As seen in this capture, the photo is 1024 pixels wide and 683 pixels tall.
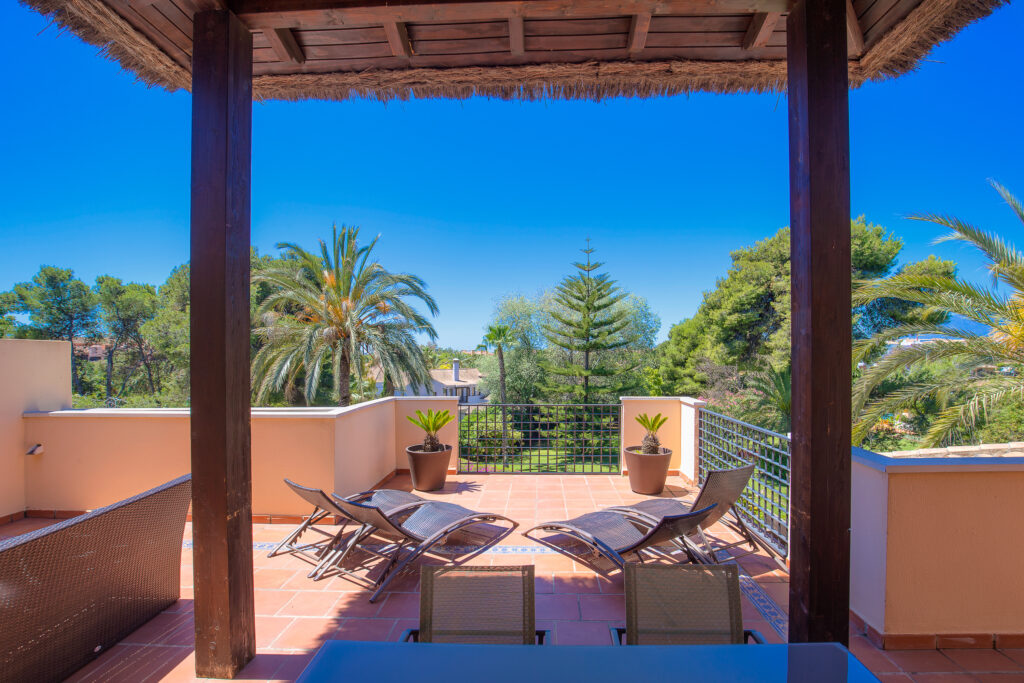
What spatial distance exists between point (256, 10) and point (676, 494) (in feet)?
15.5

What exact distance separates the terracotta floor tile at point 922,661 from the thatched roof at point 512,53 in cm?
269

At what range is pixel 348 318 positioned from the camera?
10.7 meters

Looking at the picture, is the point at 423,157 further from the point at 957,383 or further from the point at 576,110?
the point at 957,383

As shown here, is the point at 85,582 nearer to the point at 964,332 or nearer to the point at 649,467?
the point at 649,467

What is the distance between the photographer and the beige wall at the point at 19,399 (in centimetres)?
404

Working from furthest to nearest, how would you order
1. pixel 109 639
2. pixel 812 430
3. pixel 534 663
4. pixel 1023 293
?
pixel 1023 293
pixel 109 639
pixel 812 430
pixel 534 663

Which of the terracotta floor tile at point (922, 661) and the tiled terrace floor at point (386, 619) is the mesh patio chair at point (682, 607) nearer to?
the tiled terrace floor at point (386, 619)

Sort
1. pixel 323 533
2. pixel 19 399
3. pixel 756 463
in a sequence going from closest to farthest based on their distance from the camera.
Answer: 1. pixel 323 533
2. pixel 756 463
3. pixel 19 399

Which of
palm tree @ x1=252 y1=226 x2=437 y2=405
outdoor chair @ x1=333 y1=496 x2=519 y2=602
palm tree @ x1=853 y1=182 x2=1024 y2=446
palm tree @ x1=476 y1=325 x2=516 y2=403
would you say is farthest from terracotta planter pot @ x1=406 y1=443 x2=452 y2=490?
palm tree @ x1=476 y1=325 x2=516 y2=403

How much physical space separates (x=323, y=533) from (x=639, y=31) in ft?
11.5

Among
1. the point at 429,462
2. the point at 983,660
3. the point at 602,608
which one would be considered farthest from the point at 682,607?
the point at 429,462

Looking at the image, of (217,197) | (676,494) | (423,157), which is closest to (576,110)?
(423,157)

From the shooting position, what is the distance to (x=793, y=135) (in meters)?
1.92

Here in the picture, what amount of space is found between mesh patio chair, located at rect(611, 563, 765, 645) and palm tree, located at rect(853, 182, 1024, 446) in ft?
17.7
